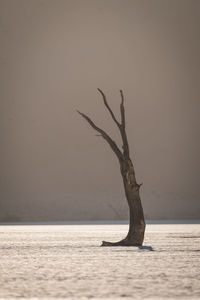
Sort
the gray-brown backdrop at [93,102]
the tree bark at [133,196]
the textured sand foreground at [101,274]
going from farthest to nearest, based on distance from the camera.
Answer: the gray-brown backdrop at [93,102] → the tree bark at [133,196] → the textured sand foreground at [101,274]

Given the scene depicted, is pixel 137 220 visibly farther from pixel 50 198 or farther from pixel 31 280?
pixel 50 198

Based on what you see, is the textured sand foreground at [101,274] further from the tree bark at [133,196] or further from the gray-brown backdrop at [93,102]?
the gray-brown backdrop at [93,102]

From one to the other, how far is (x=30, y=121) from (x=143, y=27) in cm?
763

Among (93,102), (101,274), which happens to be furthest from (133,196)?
(93,102)

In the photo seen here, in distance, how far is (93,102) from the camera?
41.6 m

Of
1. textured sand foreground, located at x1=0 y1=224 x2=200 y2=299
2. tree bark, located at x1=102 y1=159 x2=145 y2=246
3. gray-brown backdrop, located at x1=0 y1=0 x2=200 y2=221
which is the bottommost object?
textured sand foreground, located at x1=0 y1=224 x2=200 y2=299

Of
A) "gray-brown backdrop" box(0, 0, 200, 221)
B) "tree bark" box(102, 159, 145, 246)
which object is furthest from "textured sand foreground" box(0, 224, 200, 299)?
"gray-brown backdrop" box(0, 0, 200, 221)

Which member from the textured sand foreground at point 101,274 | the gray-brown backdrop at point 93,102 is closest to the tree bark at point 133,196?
the textured sand foreground at point 101,274

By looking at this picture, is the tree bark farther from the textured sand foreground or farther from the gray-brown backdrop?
the gray-brown backdrop

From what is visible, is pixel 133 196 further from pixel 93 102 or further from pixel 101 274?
pixel 93 102

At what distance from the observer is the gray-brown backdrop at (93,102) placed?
4122 cm

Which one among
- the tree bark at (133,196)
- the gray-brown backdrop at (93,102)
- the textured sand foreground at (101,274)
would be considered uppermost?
the gray-brown backdrop at (93,102)

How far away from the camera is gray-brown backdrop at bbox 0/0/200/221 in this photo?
4122 centimetres

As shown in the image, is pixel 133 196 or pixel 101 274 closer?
pixel 101 274
